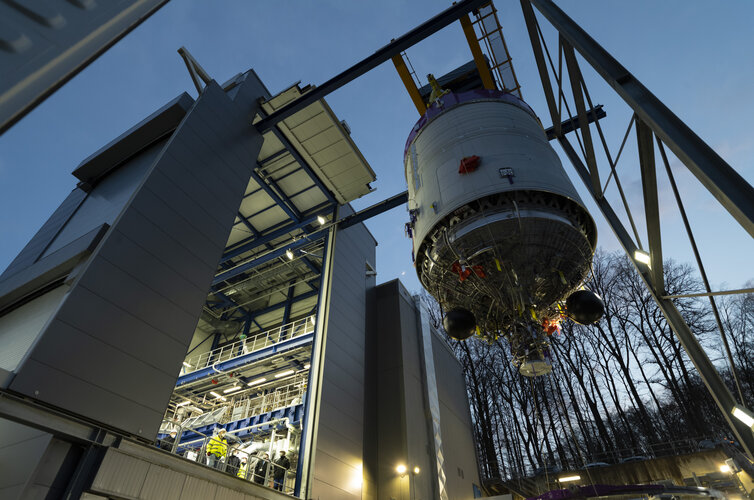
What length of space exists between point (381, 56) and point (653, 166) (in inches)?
459

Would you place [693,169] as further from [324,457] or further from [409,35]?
[324,457]

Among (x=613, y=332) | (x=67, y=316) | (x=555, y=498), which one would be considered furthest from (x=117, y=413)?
(x=613, y=332)

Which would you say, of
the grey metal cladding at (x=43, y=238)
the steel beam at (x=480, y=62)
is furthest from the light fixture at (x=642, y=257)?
the grey metal cladding at (x=43, y=238)

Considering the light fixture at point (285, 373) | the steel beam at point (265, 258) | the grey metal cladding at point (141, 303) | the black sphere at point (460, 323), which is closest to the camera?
the grey metal cladding at point (141, 303)

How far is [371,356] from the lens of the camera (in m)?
20.1

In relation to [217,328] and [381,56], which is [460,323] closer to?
[381,56]

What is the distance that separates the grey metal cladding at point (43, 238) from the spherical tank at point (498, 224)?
12.9 metres

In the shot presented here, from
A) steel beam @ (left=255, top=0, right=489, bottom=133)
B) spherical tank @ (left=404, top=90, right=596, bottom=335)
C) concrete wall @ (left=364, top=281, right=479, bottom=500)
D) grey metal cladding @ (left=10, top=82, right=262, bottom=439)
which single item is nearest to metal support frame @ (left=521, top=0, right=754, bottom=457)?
spherical tank @ (left=404, top=90, right=596, bottom=335)

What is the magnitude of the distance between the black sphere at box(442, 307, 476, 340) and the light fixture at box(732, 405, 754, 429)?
4303 mm

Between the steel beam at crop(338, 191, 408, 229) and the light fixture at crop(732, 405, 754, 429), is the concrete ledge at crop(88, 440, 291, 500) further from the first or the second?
the steel beam at crop(338, 191, 408, 229)

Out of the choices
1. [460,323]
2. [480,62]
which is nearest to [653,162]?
[460,323]

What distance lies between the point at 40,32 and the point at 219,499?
11.7 m

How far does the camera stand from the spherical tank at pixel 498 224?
7.81m

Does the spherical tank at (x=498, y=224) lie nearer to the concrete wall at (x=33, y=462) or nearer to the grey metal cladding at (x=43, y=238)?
the concrete wall at (x=33, y=462)
